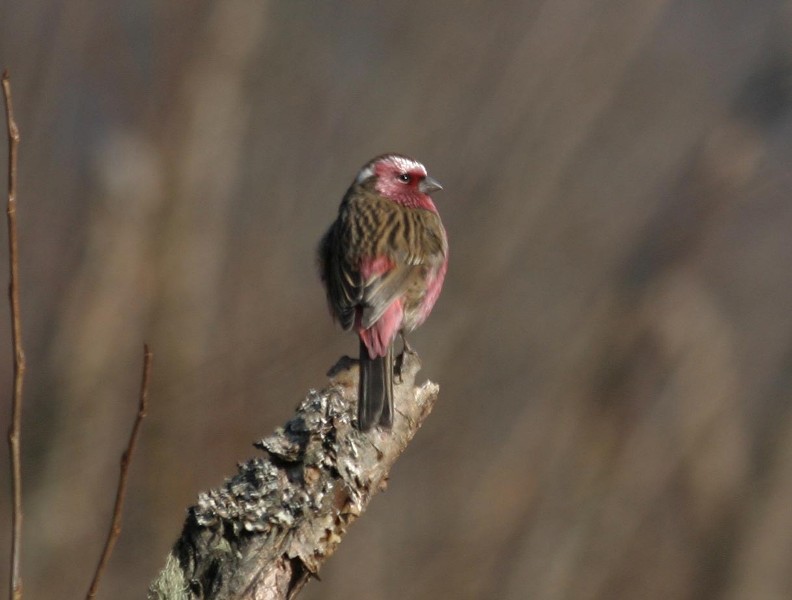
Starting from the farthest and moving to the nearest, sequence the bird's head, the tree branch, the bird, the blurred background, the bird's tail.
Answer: the blurred background, the bird's head, the bird, the bird's tail, the tree branch

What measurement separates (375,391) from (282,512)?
3.04 feet

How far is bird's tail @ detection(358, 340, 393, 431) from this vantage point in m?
3.92

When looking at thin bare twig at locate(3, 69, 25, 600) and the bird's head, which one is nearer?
thin bare twig at locate(3, 69, 25, 600)

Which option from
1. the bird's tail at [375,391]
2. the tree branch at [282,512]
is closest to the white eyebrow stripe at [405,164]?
the bird's tail at [375,391]

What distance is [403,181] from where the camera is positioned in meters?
7.06

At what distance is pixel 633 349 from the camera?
9836mm

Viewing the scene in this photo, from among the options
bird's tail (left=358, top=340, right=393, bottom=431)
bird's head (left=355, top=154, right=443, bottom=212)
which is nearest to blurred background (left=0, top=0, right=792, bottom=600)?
bird's head (left=355, top=154, right=443, bottom=212)

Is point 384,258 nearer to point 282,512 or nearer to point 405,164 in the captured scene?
point 405,164

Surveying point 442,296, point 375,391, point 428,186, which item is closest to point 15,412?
point 375,391

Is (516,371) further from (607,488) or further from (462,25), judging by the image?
(462,25)

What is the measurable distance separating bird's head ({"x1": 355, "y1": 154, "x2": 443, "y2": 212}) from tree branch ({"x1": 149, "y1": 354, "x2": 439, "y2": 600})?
3301mm

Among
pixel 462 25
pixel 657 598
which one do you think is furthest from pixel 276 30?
pixel 657 598

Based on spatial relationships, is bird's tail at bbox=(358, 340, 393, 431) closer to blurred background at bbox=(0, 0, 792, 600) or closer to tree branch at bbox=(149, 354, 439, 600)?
tree branch at bbox=(149, 354, 439, 600)

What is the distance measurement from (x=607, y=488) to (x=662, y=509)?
3.52ft
